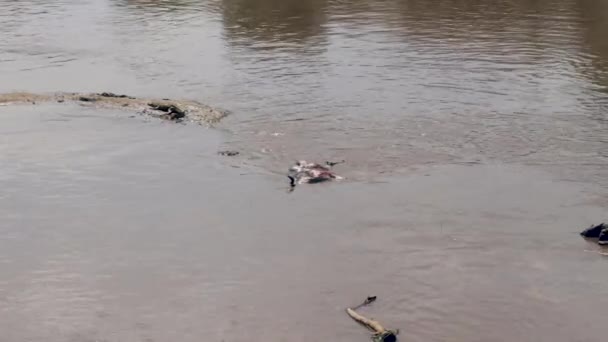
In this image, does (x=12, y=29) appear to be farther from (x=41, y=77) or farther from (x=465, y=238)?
(x=465, y=238)

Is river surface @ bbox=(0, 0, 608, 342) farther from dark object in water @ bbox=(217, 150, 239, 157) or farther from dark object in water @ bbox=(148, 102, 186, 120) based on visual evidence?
dark object in water @ bbox=(148, 102, 186, 120)

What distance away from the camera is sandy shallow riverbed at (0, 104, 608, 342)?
7.57 m

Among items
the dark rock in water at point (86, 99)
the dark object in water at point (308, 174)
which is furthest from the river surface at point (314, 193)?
the dark rock in water at point (86, 99)

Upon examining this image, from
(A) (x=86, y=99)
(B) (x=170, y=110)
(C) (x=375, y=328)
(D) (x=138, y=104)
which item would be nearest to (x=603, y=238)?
(C) (x=375, y=328)

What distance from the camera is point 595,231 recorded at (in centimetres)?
895

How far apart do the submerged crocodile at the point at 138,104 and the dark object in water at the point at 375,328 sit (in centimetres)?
644

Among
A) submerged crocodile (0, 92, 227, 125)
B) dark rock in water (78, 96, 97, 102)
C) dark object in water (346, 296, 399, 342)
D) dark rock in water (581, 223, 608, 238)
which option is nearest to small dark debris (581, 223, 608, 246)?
dark rock in water (581, 223, 608, 238)

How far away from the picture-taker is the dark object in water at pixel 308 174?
10812mm

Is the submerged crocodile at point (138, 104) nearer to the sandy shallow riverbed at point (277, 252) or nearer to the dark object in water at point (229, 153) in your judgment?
the dark object in water at point (229, 153)

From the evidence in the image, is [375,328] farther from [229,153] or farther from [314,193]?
[229,153]

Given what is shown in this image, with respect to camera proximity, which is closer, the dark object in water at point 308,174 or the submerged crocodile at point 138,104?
the dark object in water at point 308,174

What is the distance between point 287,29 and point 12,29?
7.12 m

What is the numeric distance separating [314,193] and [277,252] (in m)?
1.64

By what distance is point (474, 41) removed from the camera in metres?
18.8
